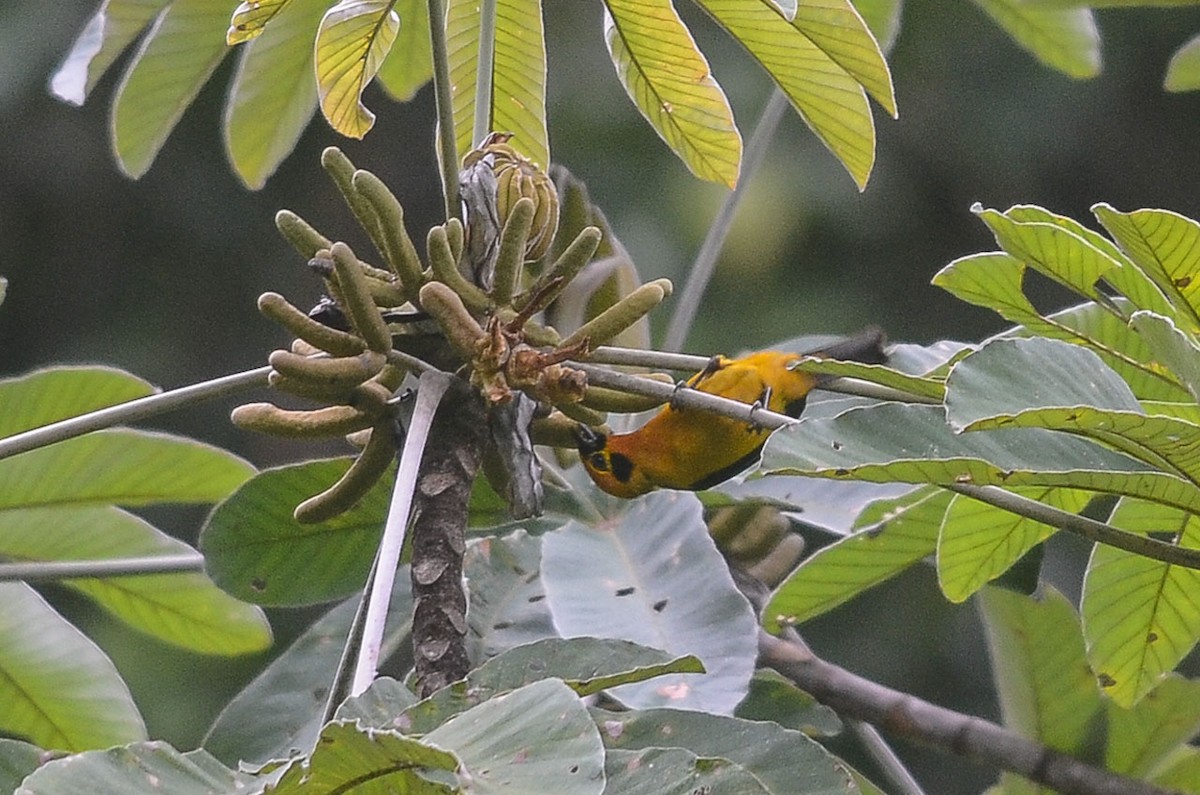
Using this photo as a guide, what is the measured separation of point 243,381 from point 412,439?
0.10 m

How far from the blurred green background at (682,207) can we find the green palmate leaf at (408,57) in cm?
202

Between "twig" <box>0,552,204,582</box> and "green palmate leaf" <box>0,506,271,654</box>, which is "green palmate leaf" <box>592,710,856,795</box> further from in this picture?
"green palmate leaf" <box>0,506,271,654</box>

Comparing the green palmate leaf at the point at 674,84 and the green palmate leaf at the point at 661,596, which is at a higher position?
the green palmate leaf at the point at 674,84

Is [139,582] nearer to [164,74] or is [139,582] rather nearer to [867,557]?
[164,74]

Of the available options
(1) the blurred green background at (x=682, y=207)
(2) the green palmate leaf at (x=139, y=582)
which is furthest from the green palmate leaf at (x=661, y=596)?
(1) the blurred green background at (x=682, y=207)

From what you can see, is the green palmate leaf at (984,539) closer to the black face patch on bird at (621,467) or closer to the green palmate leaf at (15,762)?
the black face patch on bird at (621,467)

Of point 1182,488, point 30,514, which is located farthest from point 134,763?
point 30,514

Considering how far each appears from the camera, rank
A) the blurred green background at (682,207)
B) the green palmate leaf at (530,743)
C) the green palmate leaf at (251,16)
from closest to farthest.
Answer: the green palmate leaf at (530,743), the green palmate leaf at (251,16), the blurred green background at (682,207)

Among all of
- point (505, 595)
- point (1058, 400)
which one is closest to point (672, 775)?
point (1058, 400)

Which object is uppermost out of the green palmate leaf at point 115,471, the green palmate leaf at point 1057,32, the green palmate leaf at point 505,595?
the green palmate leaf at point 1057,32

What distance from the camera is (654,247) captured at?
3.39 m

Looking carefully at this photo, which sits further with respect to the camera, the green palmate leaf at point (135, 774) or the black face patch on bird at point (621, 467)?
the black face patch on bird at point (621, 467)

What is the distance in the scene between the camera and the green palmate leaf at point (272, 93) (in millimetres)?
1163

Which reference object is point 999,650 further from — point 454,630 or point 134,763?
point 134,763
